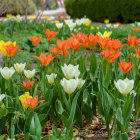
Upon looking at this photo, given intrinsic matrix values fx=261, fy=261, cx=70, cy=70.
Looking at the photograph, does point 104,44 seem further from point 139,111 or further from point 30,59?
point 30,59

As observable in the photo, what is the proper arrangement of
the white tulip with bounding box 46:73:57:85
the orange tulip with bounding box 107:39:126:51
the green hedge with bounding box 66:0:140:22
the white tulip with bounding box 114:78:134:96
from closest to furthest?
the white tulip with bounding box 114:78:134:96 → the white tulip with bounding box 46:73:57:85 → the orange tulip with bounding box 107:39:126:51 → the green hedge with bounding box 66:0:140:22

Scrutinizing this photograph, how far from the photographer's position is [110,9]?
10.3 meters

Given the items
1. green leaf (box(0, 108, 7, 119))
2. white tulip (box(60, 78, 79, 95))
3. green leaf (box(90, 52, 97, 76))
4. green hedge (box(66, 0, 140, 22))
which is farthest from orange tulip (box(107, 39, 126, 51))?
green hedge (box(66, 0, 140, 22))

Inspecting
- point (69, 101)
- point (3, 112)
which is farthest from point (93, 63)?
point (3, 112)

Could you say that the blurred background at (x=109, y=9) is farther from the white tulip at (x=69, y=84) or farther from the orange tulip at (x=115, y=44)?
the white tulip at (x=69, y=84)

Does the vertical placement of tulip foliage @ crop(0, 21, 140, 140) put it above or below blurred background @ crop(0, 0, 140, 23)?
below

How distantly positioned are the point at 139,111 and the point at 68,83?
0.71 m

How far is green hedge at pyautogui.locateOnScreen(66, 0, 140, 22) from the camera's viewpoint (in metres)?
9.84

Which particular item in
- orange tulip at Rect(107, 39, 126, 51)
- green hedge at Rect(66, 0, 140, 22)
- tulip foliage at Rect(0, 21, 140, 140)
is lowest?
tulip foliage at Rect(0, 21, 140, 140)

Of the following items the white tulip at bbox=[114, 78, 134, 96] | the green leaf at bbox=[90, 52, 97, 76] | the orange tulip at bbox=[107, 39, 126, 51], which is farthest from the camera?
the green leaf at bbox=[90, 52, 97, 76]

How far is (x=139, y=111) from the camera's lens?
6.49 feet

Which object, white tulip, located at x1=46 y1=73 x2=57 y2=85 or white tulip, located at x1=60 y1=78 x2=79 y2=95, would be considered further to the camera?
white tulip, located at x1=46 y1=73 x2=57 y2=85

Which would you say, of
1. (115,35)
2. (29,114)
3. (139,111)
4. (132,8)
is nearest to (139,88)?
(139,111)

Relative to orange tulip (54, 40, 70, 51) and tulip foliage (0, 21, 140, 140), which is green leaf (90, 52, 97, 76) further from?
orange tulip (54, 40, 70, 51)
